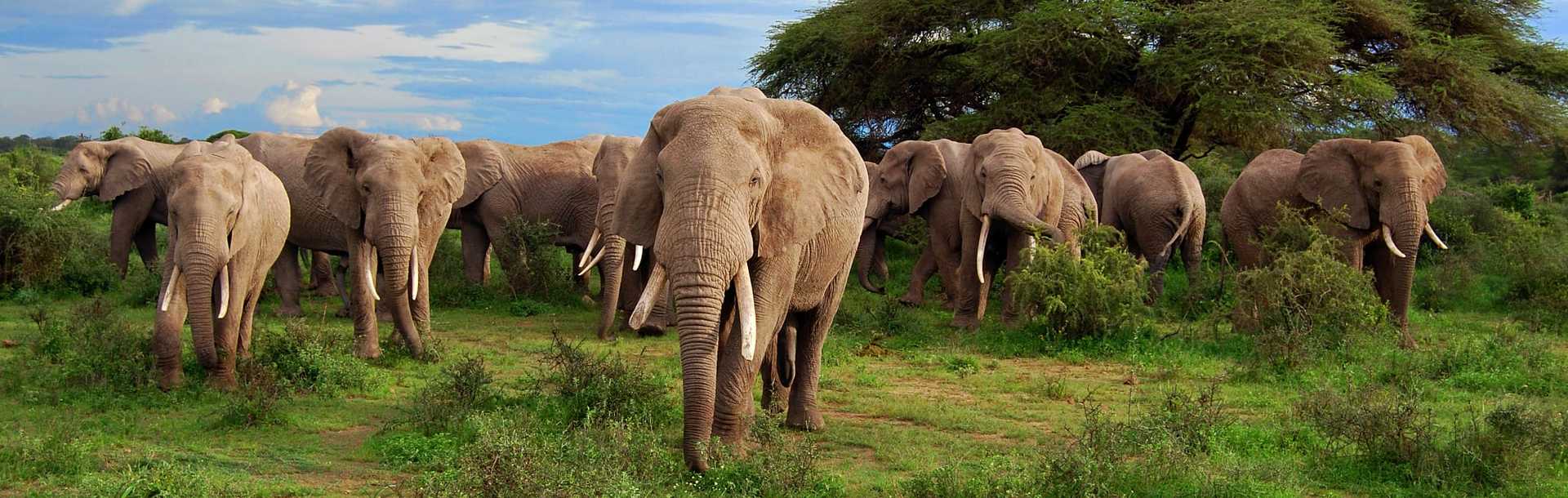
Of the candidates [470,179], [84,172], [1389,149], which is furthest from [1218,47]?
[84,172]

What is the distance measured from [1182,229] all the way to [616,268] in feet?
21.9

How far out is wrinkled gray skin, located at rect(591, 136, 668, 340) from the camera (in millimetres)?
12547

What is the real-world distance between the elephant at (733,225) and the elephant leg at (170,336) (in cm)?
370

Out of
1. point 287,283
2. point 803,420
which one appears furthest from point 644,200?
point 287,283

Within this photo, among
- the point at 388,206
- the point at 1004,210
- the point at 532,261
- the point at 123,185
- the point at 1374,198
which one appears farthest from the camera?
the point at 123,185

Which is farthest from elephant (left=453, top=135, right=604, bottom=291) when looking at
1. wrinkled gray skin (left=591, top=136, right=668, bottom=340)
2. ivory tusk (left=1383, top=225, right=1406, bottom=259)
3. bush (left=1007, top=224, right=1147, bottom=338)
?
ivory tusk (left=1383, top=225, right=1406, bottom=259)

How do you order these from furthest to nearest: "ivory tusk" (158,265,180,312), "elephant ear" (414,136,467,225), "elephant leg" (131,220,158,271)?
"elephant leg" (131,220,158,271) → "elephant ear" (414,136,467,225) → "ivory tusk" (158,265,180,312)

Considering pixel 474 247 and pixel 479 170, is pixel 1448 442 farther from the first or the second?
pixel 474 247

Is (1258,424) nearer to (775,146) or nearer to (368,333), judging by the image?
(775,146)

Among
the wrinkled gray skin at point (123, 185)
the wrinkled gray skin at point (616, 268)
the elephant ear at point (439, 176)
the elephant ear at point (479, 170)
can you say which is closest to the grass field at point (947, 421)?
→ the wrinkled gray skin at point (616, 268)

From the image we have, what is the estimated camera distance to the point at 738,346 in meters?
6.46

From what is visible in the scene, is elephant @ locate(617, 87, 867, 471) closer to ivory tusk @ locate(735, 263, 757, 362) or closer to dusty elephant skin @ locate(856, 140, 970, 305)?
ivory tusk @ locate(735, 263, 757, 362)

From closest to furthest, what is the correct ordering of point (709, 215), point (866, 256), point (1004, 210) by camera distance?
point (709, 215)
point (1004, 210)
point (866, 256)

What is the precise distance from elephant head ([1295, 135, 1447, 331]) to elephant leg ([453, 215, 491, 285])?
9.17m
